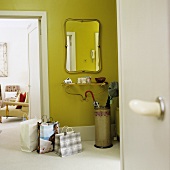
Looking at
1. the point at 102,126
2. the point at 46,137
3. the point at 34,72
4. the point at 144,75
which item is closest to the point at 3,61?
the point at 34,72

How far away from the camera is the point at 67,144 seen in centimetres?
301

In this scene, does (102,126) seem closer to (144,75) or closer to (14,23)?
(144,75)

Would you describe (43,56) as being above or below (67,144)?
above

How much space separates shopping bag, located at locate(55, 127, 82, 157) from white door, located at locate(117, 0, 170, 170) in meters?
2.05

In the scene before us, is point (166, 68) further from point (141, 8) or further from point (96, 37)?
point (96, 37)

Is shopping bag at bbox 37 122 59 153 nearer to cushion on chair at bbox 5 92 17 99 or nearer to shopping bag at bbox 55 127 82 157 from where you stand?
shopping bag at bbox 55 127 82 157

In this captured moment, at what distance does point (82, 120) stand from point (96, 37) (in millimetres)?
1360

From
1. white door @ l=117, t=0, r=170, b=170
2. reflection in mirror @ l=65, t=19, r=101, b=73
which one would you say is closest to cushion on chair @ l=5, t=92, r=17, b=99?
reflection in mirror @ l=65, t=19, r=101, b=73

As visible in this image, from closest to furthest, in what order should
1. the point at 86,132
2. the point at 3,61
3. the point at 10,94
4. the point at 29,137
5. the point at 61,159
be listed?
1. the point at 61,159
2. the point at 29,137
3. the point at 86,132
4. the point at 10,94
5. the point at 3,61

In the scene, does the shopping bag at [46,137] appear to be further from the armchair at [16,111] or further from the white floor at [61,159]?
the armchair at [16,111]

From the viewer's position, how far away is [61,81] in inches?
144

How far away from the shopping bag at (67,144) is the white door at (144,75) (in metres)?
2.05

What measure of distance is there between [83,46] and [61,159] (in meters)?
1.79

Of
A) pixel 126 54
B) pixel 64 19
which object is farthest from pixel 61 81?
pixel 126 54
